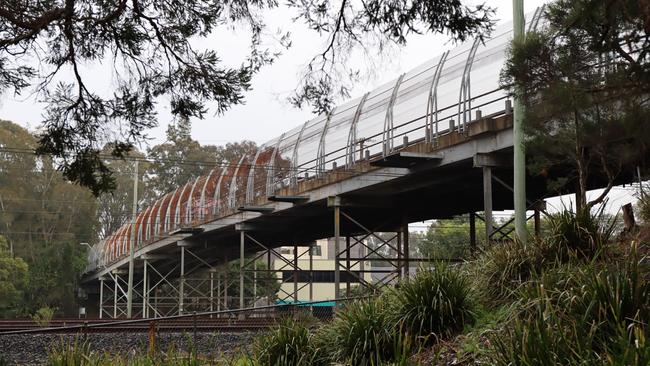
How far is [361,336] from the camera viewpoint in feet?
29.4

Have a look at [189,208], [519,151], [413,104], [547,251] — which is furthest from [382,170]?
[189,208]

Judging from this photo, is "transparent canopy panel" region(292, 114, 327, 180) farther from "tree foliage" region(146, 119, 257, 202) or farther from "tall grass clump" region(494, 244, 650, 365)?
"tree foliage" region(146, 119, 257, 202)

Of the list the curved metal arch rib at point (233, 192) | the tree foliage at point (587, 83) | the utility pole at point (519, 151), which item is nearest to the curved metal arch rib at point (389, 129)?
the tree foliage at point (587, 83)

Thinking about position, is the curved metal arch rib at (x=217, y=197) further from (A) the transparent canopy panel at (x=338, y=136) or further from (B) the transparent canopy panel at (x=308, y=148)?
(A) the transparent canopy panel at (x=338, y=136)

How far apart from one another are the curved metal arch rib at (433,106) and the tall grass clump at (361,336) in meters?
8.99

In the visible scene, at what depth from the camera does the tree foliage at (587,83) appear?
8484 mm

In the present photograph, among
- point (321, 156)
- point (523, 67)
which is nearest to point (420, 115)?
point (321, 156)

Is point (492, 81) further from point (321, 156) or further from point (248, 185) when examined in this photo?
point (248, 185)

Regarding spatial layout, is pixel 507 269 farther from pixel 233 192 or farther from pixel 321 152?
pixel 233 192

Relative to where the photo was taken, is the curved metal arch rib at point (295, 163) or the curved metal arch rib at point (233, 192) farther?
the curved metal arch rib at point (233, 192)

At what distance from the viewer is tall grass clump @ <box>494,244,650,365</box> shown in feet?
20.2

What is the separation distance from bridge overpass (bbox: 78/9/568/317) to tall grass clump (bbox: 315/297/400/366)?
2530mm

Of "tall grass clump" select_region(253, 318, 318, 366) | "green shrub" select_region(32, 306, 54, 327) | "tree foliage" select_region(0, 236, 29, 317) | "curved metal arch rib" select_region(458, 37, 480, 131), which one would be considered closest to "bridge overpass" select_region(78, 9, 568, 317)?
"curved metal arch rib" select_region(458, 37, 480, 131)

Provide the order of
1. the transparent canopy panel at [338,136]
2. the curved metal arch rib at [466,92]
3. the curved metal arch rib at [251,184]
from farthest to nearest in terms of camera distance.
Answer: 1. the curved metal arch rib at [251,184]
2. the transparent canopy panel at [338,136]
3. the curved metal arch rib at [466,92]
